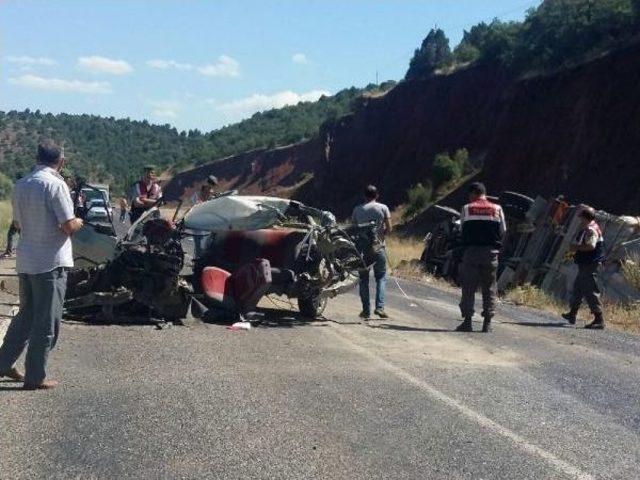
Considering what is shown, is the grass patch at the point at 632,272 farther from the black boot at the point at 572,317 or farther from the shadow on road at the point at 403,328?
the shadow on road at the point at 403,328

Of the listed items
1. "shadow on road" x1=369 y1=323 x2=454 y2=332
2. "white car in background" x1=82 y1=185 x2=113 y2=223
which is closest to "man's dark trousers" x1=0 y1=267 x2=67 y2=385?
"shadow on road" x1=369 y1=323 x2=454 y2=332

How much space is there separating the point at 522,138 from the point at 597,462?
38366mm

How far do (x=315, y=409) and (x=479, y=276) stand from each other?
5.29 meters

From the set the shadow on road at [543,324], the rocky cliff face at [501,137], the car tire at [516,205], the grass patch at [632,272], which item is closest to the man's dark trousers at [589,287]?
the shadow on road at [543,324]

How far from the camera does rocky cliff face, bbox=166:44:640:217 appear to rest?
34981 millimetres

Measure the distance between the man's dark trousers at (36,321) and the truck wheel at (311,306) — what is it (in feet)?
15.9

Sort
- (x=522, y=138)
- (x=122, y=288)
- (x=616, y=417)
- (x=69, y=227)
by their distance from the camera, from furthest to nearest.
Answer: (x=522, y=138), (x=122, y=288), (x=616, y=417), (x=69, y=227)

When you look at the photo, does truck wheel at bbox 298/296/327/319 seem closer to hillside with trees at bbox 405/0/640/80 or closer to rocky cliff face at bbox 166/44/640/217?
rocky cliff face at bbox 166/44/640/217

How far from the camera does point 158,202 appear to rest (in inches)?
468

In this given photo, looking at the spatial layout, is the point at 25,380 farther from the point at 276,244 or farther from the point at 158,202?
the point at 158,202

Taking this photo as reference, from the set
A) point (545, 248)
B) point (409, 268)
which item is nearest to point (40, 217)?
point (545, 248)

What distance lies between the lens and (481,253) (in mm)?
11070

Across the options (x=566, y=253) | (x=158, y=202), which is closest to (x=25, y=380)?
(x=158, y=202)

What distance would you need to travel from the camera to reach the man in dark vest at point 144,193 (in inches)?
504
